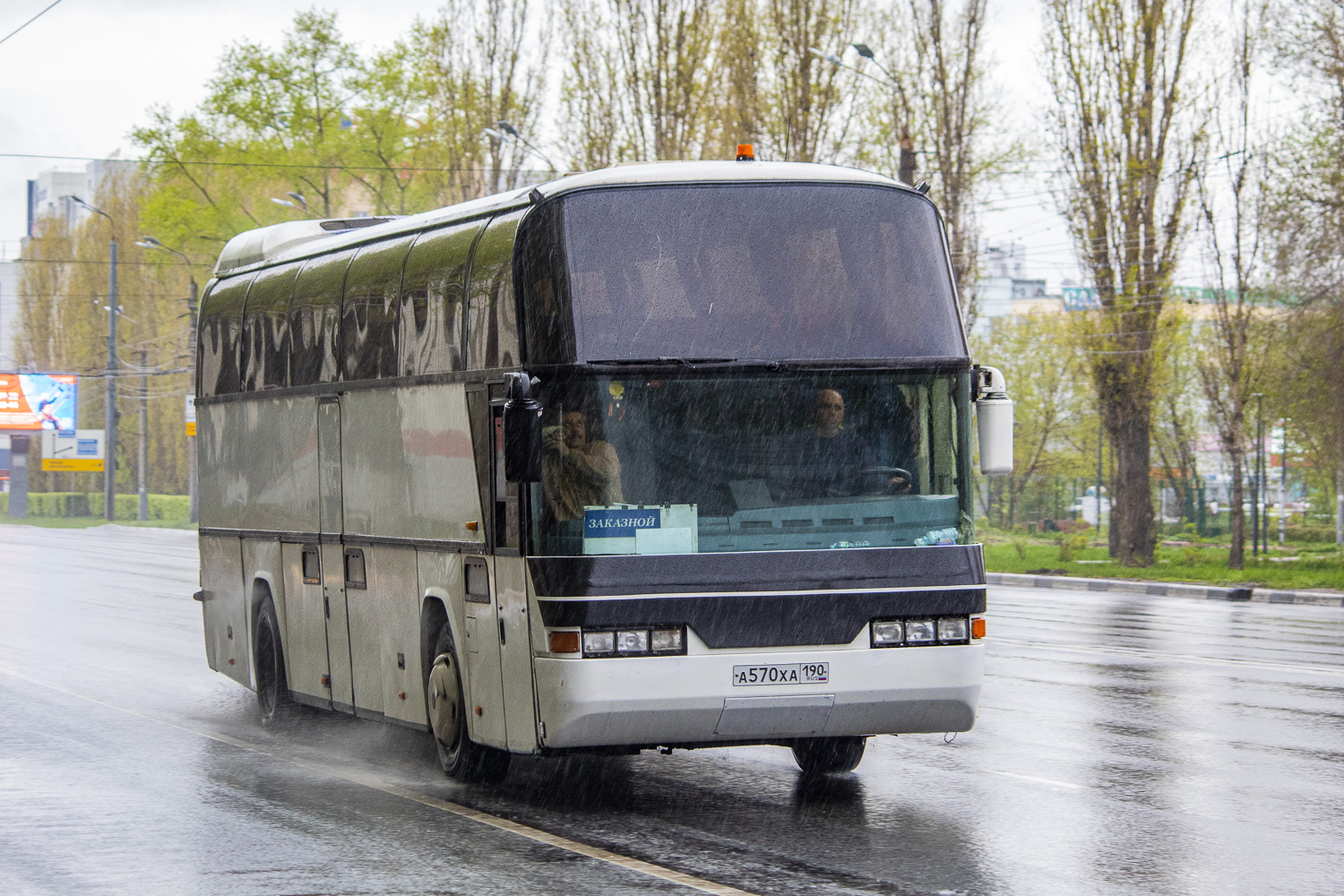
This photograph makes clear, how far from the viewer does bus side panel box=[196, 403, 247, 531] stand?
12891 mm

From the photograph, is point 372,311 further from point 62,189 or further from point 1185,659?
point 62,189

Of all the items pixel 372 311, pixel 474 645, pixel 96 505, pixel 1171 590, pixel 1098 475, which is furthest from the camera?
pixel 96 505

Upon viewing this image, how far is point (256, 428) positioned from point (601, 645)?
5.45 metres

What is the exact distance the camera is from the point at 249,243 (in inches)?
528

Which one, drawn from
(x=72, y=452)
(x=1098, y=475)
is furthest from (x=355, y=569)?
(x=72, y=452)

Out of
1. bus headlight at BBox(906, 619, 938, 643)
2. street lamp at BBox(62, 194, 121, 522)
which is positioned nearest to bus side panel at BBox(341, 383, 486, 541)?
bus headlight at BBox(906, 619, 938, 643)

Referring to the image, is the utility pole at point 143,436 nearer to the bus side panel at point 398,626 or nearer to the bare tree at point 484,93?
the bare tree at point 484,93

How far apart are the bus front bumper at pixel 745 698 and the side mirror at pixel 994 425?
990 millimetres

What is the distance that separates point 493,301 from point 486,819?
2.46 meters

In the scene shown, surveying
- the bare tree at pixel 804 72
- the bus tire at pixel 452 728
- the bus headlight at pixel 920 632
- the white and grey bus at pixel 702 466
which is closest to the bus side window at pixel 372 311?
the white and grey bus at pixel 702 466

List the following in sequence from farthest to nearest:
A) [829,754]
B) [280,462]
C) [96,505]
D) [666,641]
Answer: [96,505] < [280,462] < [829,754] < [666,641]

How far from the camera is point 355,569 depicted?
10.6m

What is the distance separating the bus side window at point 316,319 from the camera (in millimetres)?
10906

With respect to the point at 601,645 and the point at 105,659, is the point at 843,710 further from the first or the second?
the point at 105,659
